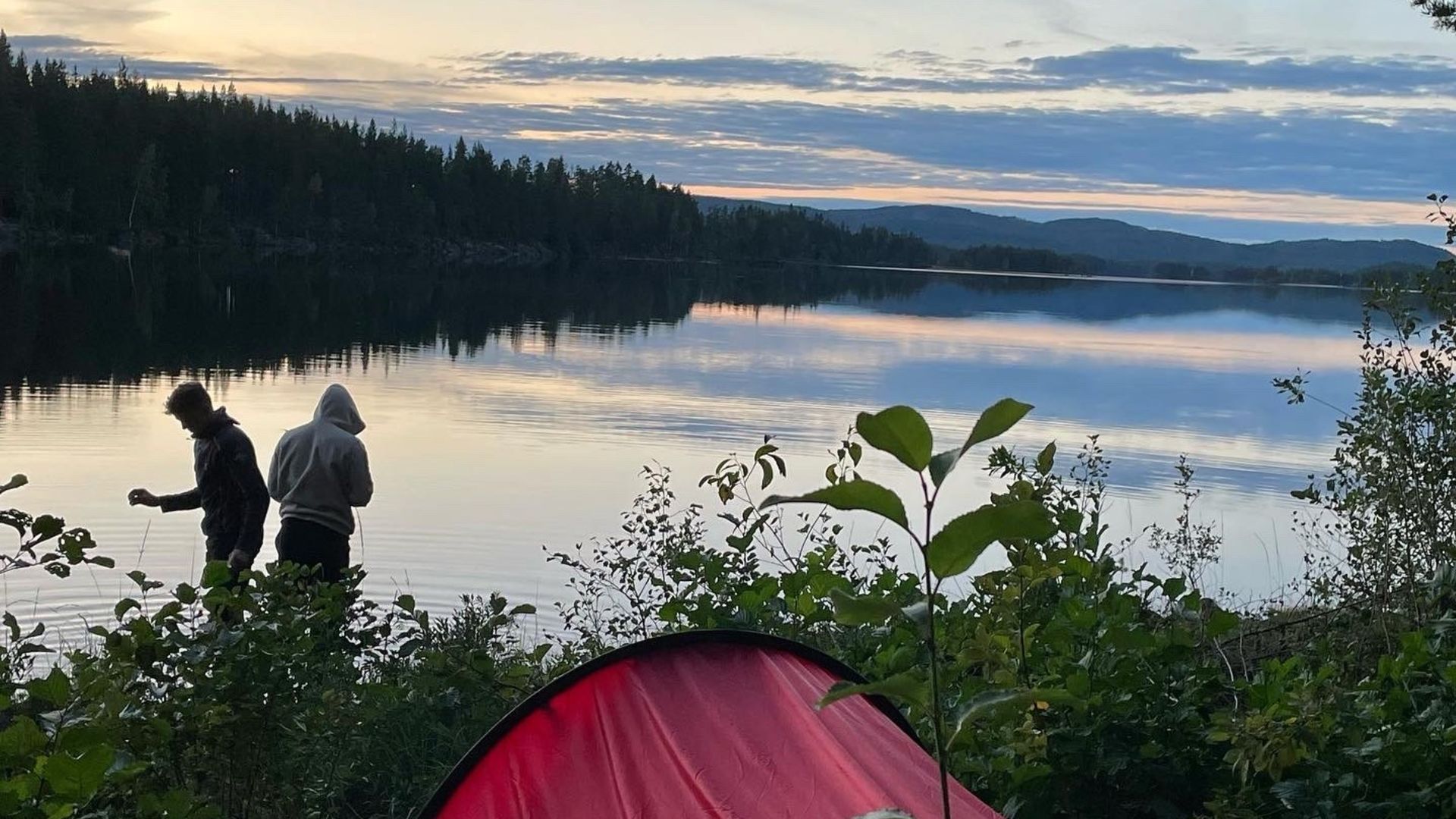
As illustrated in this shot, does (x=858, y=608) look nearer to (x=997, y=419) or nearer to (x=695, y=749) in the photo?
(x=997, y=419)

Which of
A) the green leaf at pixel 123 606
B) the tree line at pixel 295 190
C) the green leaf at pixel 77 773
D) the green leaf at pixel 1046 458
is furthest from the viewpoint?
the tree line at pixel 295 190

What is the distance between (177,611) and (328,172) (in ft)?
411

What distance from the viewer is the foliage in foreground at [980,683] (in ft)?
11.0

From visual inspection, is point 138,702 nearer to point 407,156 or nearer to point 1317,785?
point 1317,785

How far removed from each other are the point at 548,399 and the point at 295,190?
98878 mm

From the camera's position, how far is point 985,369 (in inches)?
1261

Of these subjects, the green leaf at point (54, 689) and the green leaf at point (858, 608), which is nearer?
the green leaf at point (858, 608)

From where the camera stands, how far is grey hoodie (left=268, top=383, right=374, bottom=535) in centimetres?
796

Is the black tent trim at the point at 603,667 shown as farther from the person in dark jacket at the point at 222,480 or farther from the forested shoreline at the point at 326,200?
the forested shoreline at the point at 326,200

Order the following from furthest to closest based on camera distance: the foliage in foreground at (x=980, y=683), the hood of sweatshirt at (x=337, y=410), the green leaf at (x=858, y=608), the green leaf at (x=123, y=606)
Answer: the hood of sweatshirt at (x=337, y=410)
the green leaf at (x=123, y=606)
the foliage in foreground at (x=980, y=683)
the green leaf at (x=858, y=608)

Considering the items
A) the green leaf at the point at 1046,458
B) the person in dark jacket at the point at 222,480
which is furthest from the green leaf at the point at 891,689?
the person in dark jacket at the point at 222,480

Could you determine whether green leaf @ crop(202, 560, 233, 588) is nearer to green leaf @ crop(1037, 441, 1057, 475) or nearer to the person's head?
green leaf @ crop(1037, 441, 1057, 475)

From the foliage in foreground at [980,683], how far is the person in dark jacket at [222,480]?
6.29 feet

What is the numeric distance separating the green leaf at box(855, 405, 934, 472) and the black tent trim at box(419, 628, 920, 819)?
2197 mm
